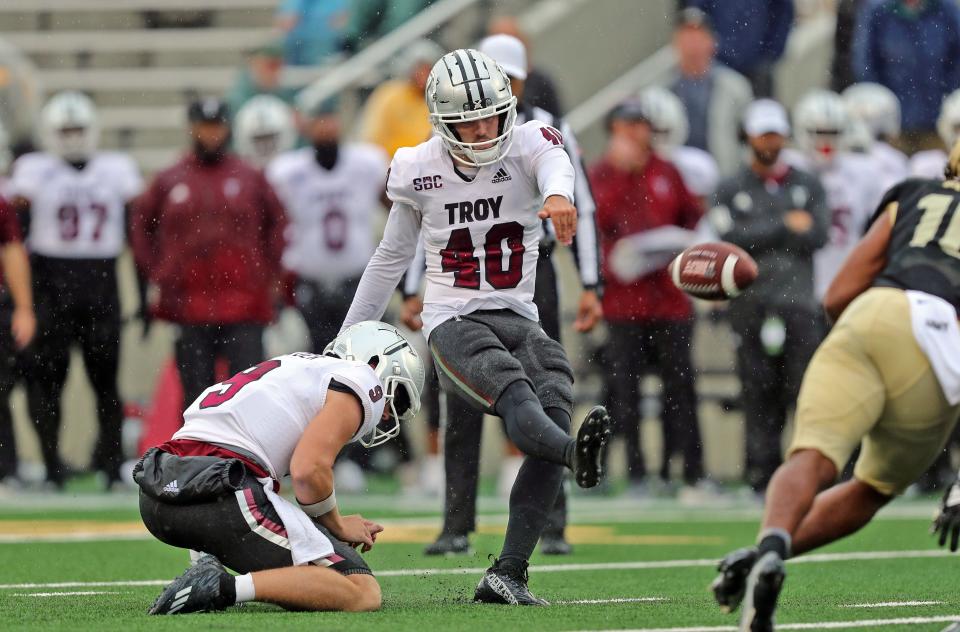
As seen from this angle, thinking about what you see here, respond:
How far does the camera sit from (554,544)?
27.3ft

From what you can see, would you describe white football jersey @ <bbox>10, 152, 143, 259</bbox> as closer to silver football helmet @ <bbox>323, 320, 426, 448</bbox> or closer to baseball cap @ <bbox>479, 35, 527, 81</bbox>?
baseball cap @ <bbox>479, 35, 527, 81</bbox>

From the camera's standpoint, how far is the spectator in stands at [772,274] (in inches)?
438

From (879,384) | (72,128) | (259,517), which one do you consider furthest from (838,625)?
(72,128)

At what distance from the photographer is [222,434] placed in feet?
19.4

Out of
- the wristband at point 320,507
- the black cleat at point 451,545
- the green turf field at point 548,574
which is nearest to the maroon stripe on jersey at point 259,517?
the wristband at point 320,507

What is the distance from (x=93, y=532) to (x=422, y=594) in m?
3.20

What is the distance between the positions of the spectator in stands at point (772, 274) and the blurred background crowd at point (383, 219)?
0.6 inches

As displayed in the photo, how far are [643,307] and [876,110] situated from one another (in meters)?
2.72

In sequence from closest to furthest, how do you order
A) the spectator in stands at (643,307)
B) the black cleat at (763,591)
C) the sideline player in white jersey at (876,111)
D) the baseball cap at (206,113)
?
the black cleat at (763,591) → the baseball cap at (206,113) → the spectator in stands at (643,307) → the sideline player in white jersey at (876,111)

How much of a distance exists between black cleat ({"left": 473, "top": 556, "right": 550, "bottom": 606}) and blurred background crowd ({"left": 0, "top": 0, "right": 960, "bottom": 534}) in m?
3.89

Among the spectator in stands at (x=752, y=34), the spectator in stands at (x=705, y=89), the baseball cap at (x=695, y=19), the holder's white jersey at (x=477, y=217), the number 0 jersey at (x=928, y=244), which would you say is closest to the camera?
the number 0 jersey at (x=928, y=244)

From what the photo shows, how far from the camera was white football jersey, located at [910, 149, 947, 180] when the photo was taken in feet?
38.8

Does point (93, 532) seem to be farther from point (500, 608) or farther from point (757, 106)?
point (757, 106)

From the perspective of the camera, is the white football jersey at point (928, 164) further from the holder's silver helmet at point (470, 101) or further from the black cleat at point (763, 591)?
the black cleat at point (763, 591)
